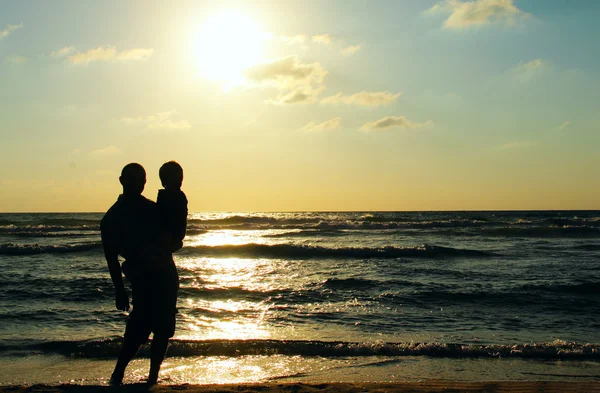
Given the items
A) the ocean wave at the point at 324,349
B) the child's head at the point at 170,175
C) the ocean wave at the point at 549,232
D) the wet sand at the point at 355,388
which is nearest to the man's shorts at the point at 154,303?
the wet sand at the point at 355,388

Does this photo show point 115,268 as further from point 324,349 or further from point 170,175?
point 324,349

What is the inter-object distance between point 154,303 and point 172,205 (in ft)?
2.68

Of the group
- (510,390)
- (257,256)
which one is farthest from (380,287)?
(257,256)

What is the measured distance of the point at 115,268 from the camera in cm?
392

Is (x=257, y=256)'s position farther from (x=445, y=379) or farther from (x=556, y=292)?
(x=445, y=379)

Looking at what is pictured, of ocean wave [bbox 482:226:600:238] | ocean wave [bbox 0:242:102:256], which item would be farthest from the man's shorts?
ocean wave [bbox 482:226:600:238]

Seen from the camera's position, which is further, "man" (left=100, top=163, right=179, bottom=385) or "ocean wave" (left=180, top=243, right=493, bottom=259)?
"ocean wave" (left=180, top=243, right=493, bottom=259)

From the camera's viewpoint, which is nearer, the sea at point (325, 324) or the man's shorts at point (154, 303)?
the man's shorts at point (154, 303)

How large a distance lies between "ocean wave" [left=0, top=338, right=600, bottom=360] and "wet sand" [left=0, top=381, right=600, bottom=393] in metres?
1.41

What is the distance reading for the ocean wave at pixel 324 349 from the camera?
6172 mm

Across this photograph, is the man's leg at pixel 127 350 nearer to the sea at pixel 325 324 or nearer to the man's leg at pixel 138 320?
the man's leg at pixel 138 320

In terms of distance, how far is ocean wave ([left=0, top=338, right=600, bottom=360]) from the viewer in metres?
6.17

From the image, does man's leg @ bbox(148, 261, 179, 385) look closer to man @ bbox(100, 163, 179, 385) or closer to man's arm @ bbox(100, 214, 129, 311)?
man @ bbox(100, 163, 179, 385)

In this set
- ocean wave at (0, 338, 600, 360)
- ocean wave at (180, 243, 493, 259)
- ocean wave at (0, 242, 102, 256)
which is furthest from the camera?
ocean wave at (0, 242, 102, 256)
